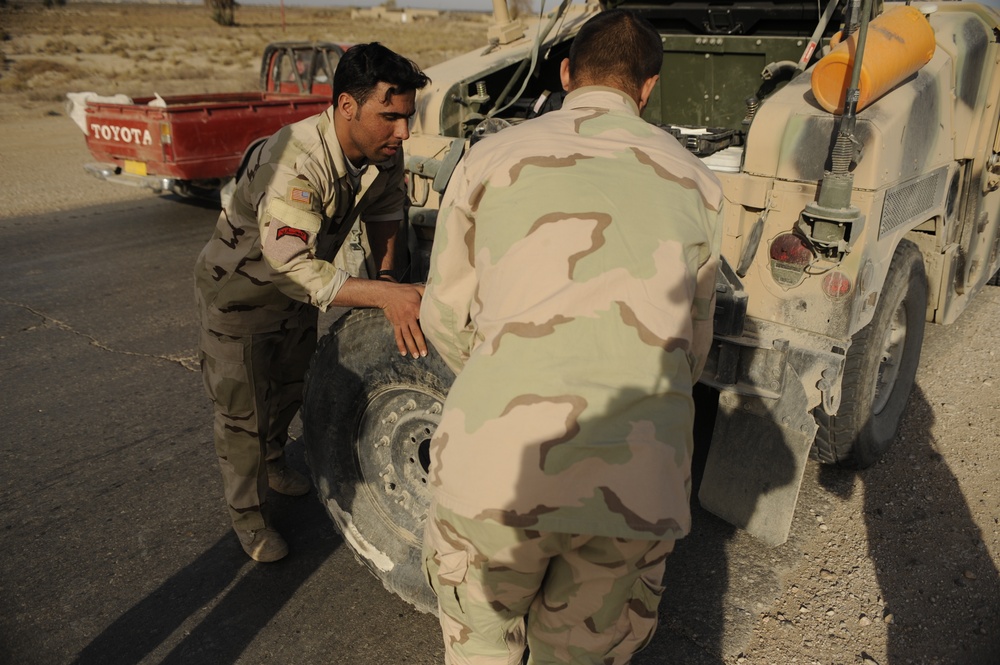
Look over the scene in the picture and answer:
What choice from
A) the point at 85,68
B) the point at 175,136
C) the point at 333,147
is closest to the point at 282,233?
the point at 333,147

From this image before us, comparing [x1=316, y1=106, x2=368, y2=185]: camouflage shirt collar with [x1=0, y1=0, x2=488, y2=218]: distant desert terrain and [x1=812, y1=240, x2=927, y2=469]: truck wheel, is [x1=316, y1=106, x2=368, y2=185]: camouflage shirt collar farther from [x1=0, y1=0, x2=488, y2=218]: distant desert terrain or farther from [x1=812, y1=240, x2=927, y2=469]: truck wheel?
[x1=0, y1=0, x2=488, y2=218]: distant desert terrain

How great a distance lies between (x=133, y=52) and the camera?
2983cm

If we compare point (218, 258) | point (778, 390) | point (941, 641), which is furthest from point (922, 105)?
point (218, 258)

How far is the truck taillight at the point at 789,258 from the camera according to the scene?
2.68 metres

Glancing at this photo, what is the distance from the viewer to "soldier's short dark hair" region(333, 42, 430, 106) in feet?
7.89

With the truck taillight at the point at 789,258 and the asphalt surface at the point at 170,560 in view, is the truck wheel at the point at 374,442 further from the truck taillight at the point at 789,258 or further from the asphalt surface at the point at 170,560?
the truck taillight at the point at 789,258

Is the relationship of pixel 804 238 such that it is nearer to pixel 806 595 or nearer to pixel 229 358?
pixel 806 595

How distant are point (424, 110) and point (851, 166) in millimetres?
2037

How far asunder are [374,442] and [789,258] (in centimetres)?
152

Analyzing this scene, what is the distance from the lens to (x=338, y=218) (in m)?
2.79

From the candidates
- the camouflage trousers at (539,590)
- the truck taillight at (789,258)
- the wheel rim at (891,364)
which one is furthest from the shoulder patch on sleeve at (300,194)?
the wheel rim at (891,364)

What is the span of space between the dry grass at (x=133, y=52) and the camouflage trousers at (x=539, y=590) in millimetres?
17957

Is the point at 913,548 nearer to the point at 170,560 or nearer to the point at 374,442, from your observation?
the point at 374,442

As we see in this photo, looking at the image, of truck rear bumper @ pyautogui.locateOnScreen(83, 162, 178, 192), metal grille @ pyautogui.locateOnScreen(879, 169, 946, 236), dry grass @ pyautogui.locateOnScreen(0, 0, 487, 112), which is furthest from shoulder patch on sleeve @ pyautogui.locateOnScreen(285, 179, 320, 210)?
dry grass @ pyautogui.locateOnScreen(0, 0, 487, 112)
